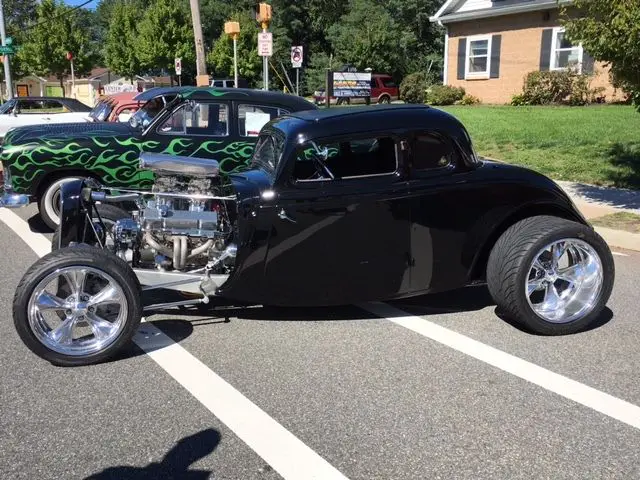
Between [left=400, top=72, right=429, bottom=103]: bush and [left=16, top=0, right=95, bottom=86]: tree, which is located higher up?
[left=16, top=0, right=95, bottom=86]: tree

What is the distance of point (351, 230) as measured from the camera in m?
4.45

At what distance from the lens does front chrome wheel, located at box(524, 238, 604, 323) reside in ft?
15.3

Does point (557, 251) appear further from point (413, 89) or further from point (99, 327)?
point (413, 89)

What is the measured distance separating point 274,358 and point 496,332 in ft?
5.58

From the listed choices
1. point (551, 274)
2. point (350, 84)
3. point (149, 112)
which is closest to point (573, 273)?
point (551, 274)

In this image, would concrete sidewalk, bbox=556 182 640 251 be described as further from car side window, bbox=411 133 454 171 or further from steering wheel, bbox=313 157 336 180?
steering wheel, bbox=313 157 336 180

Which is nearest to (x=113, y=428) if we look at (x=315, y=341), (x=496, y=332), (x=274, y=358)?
(x=274, y=358)

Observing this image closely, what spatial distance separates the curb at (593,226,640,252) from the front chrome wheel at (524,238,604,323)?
287cm

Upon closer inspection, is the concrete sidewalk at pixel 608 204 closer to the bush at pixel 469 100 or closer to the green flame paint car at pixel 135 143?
the green flame paint car at pixel 135 143

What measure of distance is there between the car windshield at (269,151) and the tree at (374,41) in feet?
141

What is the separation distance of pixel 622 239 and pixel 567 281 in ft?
10.2

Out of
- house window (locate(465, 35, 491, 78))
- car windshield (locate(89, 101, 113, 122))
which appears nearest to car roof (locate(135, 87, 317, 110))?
car windshield (locate(89, 101, 113, 122))

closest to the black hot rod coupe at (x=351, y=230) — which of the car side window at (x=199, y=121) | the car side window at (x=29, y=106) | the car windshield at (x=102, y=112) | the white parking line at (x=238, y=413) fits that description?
the white parking line at (x=238, y=413)

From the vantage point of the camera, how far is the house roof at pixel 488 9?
23.0m
